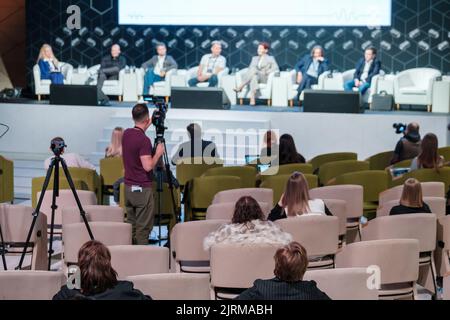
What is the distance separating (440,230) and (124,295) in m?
2.80

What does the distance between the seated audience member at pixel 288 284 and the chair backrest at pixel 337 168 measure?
168 inches

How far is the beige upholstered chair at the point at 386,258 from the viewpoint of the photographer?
4871 mm

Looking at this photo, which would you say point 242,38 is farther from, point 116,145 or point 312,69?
point 116,145

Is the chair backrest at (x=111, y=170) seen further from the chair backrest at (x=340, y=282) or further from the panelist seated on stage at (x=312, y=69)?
the panelist seated on stage at (x=312, y=69)

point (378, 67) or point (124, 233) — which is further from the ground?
point (378, 67)

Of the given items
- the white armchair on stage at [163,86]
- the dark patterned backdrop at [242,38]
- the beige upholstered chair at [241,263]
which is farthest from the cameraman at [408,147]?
the dark patterned backdrop at [242,38]

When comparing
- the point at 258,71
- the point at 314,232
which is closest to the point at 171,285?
the point at 314,232

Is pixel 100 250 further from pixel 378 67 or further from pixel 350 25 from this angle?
pixel 350 25

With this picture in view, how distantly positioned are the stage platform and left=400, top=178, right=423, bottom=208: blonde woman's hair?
5781mm

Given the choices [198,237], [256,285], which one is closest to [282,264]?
[256,285]

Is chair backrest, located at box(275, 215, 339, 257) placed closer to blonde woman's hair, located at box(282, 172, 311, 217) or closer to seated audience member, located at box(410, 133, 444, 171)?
blonde woman's hair, located at box(282, 172, 311, 217)

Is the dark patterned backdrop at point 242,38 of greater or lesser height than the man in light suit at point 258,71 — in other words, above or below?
above

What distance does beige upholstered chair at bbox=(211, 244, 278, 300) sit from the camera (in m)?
4.85
